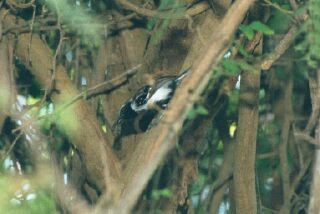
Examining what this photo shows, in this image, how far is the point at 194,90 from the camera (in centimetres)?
265

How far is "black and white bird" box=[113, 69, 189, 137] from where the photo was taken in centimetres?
463

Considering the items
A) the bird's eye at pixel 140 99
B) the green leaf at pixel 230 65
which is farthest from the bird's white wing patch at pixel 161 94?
the green leaf at pixel 230 65

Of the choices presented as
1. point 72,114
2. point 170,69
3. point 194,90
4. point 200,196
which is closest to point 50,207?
point 72,114

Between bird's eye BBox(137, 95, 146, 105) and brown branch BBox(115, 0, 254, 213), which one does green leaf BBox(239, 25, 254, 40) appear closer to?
brown branch BBox(115, 0, 254, 213)

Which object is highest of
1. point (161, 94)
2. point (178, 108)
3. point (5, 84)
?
point (178, 108)

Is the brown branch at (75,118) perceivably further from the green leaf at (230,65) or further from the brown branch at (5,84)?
the green leaf at (230,65)

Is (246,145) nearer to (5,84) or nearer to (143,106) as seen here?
(143,106)

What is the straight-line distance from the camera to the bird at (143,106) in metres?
4.63

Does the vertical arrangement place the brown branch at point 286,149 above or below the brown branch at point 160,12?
below

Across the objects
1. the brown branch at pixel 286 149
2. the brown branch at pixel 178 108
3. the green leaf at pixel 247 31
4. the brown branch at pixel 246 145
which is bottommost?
the brown branch at pixel 286 149

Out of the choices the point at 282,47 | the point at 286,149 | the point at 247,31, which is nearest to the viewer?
the point at 247,31

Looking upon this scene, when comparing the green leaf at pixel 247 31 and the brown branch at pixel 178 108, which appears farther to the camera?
the green leaf at pixel 247 31

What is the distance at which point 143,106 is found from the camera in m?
4.88

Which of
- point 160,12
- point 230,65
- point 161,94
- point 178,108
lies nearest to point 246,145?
point 161,94
